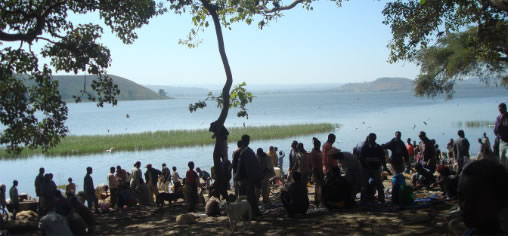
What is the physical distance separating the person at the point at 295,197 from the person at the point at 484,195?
443cm

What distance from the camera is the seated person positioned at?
343 inches

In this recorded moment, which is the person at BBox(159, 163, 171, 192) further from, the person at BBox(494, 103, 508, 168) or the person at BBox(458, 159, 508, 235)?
the person at BBox(458, 159, 508, 235)

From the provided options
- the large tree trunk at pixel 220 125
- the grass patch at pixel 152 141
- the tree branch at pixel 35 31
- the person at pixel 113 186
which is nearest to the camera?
the tree branch at pixel 35 31

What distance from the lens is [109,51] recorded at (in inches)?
461

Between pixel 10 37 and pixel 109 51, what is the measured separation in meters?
2.39

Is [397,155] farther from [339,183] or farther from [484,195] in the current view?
[484,195]

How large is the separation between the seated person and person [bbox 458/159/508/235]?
4449 millimetres

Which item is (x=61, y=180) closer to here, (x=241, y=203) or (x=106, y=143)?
(x=106, y=143)

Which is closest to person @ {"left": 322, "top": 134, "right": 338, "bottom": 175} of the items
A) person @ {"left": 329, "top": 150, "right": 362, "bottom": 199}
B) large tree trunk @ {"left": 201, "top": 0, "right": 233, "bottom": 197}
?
person @ {"left": 329, "top": 150, "right": 362, "bottom": 199}

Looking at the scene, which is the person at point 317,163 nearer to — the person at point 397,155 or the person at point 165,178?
the person at point 397,155

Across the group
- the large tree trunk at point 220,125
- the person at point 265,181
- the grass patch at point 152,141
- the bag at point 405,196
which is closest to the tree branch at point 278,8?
the large tree trunk at point 220,125

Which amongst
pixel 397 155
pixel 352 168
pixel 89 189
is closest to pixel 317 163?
pixel 352 168

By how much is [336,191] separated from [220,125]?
Answer: 127 inches

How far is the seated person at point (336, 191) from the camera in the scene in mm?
8705
